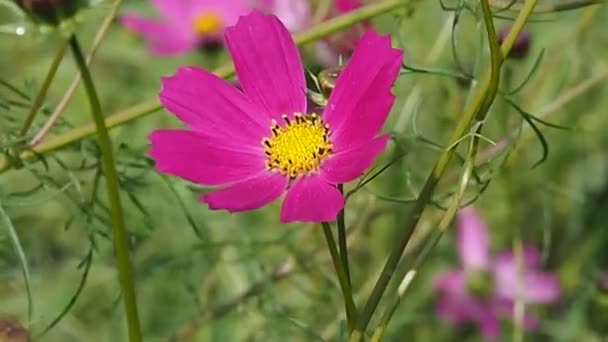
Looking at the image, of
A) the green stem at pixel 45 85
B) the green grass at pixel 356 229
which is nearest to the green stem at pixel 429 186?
the green stem at pixel 45 85

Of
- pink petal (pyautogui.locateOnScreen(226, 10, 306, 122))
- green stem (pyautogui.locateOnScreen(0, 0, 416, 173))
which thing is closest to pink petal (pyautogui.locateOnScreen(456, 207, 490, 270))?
green stem (pyautogui.locateOnScreen(0, 0, 416, 173))

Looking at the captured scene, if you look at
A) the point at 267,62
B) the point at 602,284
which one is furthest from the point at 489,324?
the point at 267,62

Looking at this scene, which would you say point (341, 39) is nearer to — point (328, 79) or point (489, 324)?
point (489, 324)

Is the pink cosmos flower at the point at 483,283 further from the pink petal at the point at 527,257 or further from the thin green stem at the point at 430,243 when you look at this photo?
the thin green stem at the point at 430,243

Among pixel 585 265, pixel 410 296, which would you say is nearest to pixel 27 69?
pixel 410 296

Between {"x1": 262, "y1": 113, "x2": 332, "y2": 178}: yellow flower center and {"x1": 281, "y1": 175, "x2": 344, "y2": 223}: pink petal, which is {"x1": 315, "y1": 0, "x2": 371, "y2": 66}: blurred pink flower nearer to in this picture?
{"x1": 262, "y1": 113, "x2": 332, "y2": 178}: yellow flower center

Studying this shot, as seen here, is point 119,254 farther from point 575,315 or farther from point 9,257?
point 575,315
